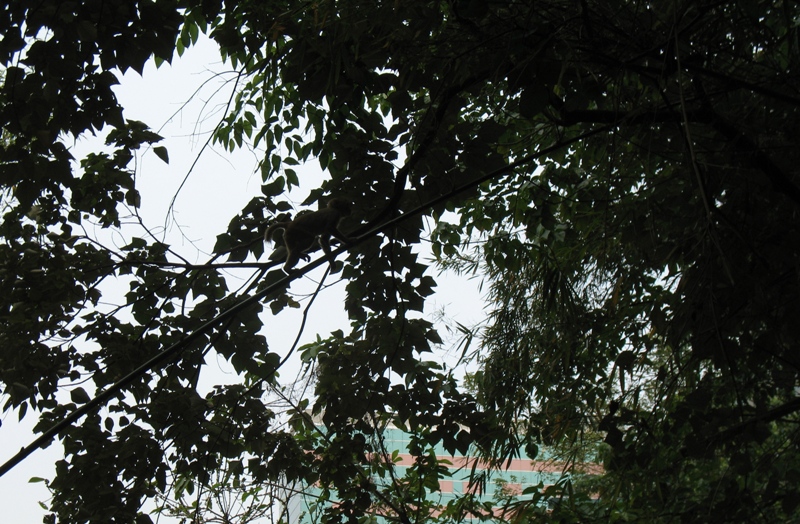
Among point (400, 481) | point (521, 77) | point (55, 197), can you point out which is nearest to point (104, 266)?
point (55, 197)

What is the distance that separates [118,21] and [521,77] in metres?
1.56

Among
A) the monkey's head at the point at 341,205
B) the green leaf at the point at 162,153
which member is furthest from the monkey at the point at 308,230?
the green leaf at the point at 162,153

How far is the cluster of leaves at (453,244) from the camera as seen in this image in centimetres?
226

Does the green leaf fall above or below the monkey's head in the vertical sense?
above

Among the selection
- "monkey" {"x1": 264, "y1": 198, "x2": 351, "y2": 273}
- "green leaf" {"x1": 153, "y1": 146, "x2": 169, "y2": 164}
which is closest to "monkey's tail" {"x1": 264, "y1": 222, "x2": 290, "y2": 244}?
"monkey" {"x1": 264, "y1": 198, "x2": 351, "y2": 273}

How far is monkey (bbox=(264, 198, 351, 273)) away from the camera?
345 centimetres

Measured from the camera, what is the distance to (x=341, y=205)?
3.31m

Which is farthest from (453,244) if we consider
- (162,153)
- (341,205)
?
(162,153)

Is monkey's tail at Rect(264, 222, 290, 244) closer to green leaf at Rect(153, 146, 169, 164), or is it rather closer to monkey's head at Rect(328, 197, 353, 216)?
monkey's head at Rect(328, 197, 353, 216)

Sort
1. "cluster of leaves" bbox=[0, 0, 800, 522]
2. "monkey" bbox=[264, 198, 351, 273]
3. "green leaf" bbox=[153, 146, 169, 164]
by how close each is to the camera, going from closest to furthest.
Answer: "cluster of leaves" bbox=[0, 0, 800, 522] < "green leaf" bbox=[153, 146, 169, 164] < "monkey" bbox=[264, 198, 351, 273]

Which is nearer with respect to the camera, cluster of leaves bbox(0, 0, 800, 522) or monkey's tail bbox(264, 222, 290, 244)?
cluster of leaves bbox(0, 0, 800, 522)

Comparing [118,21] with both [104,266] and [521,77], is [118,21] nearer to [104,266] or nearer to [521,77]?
[104,266]

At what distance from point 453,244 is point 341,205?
0.89m

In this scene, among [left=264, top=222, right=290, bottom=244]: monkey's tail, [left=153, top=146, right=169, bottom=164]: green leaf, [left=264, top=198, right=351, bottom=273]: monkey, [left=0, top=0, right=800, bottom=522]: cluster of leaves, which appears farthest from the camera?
[left=264, top=198, right=351, bottom=273]: monkey
